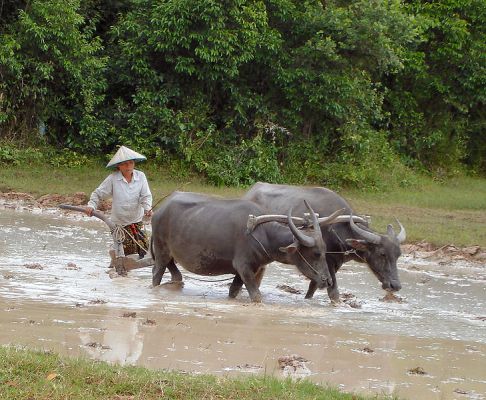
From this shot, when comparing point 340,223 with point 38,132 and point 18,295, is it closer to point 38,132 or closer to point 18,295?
point 18,295

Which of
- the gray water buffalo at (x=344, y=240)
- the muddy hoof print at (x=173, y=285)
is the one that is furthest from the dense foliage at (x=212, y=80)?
the muddy hoof print at (x=173, y=285)

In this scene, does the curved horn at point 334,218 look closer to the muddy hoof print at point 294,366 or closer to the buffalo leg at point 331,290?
the buffalo leg at point 331,290

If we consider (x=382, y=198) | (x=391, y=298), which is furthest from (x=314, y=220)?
(x=382, y=198)

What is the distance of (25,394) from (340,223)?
5400mm

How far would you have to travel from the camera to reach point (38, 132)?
1945cm

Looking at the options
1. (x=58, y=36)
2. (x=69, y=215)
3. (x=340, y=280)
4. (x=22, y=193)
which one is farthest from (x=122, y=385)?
(x=58, y=36)

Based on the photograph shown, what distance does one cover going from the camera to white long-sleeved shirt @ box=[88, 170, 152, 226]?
33.5 ft

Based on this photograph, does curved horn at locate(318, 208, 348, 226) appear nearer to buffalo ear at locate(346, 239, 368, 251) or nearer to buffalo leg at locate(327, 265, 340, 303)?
buffalo ear at locate(346, 239, 368, 251)

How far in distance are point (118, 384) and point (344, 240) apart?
191 inches

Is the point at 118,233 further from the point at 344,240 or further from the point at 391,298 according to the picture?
the point at 391,298

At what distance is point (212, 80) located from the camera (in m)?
19.2

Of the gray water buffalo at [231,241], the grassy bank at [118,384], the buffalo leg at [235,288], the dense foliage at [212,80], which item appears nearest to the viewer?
the grassy bank at [118,384]

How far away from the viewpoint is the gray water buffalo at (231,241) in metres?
9.37

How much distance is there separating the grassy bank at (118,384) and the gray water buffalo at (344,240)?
402 cm
